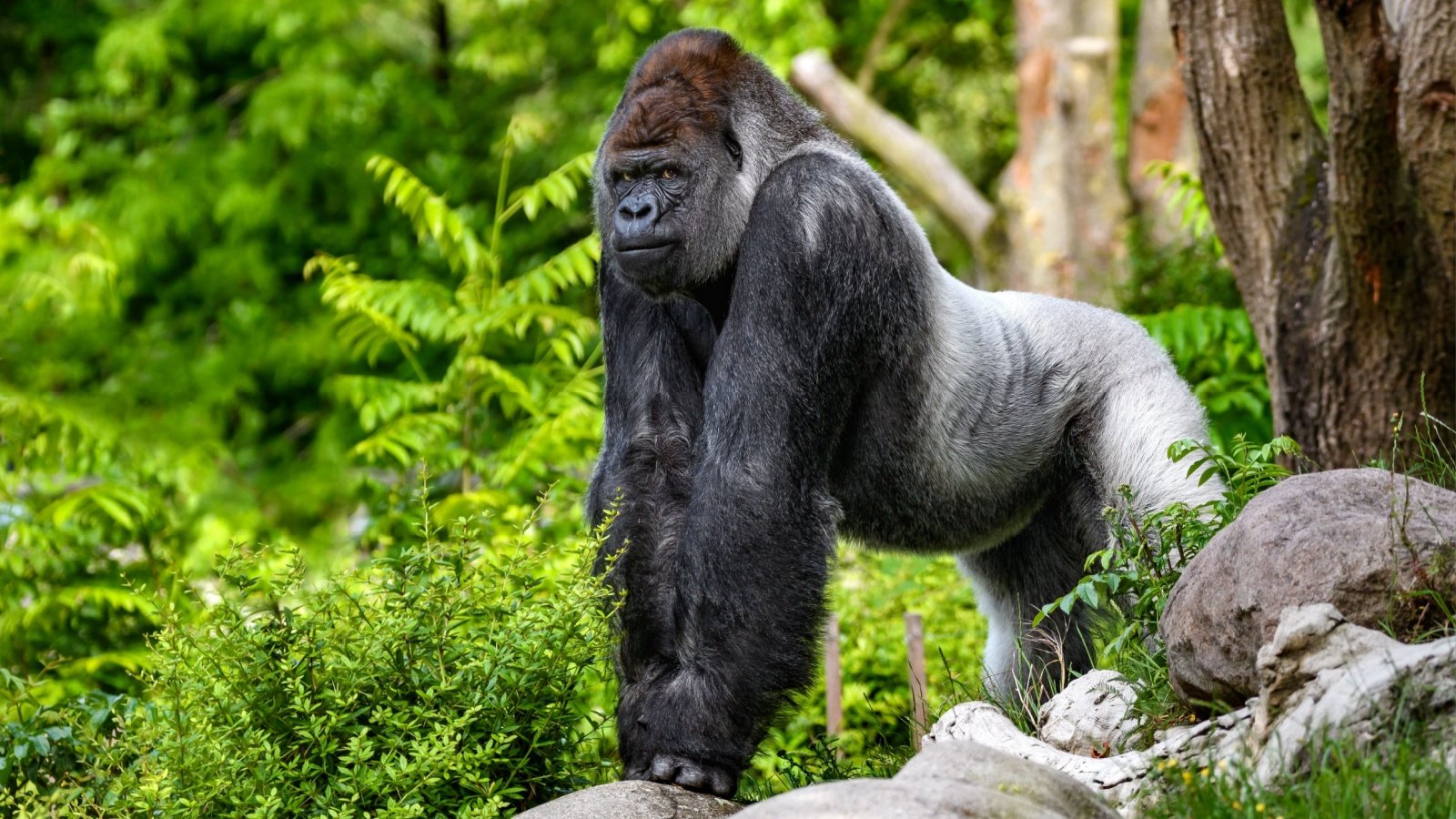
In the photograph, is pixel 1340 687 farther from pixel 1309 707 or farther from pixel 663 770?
pixel 663 770

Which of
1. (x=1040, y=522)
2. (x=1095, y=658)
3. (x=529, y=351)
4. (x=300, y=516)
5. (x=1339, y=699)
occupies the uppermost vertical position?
(x=1339, y=699)

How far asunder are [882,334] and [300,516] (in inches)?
223

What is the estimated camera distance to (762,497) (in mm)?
3047

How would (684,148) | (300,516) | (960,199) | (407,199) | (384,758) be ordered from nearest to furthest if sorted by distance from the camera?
(384,758)
(684,148)
(407,199)
(300,516)
(960,199)

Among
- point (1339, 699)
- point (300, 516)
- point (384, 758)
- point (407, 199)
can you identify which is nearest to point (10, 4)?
point (300, 516)

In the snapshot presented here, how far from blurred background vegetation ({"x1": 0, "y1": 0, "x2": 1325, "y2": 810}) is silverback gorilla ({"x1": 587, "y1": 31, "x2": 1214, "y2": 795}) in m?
0.29

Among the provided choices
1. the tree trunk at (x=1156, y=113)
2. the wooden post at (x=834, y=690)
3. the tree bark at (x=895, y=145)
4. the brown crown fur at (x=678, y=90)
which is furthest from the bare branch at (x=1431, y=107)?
the tree trunk at (x=1156, y=113)

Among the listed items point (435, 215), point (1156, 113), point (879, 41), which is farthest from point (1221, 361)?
point (879, 41)

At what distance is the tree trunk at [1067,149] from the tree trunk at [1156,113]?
0.38 metres

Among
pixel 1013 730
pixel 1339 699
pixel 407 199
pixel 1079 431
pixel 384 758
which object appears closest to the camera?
pixel 1339 699

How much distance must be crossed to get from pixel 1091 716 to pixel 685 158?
1455mm

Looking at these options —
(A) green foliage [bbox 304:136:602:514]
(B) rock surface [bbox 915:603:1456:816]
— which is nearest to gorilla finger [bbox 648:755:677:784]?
(B) rock surface [bbox 915:603:1456:816]

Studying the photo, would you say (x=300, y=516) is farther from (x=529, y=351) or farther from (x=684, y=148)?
(x=684, y=148)

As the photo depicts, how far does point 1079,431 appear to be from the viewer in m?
3.64
